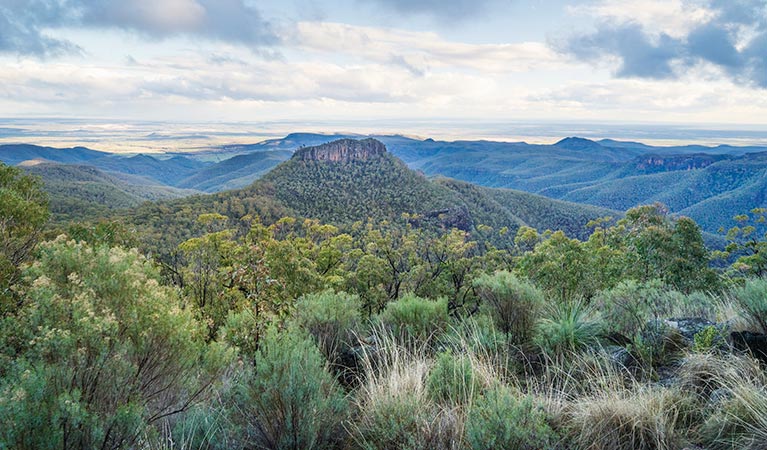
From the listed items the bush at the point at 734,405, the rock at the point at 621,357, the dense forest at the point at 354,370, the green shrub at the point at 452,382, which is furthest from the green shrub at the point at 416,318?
the bush at the point at 734,405

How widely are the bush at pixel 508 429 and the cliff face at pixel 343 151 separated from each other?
295ft

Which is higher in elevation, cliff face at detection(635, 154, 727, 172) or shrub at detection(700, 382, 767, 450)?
cliff face at detection(635, 154, 727, 172)

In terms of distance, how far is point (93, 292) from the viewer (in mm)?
2975

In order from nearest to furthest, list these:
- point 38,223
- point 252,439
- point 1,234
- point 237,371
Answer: point 252,439 → point 237,371 → point 1,234 → point 38,223

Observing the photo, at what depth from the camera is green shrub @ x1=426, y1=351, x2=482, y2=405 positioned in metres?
3.31

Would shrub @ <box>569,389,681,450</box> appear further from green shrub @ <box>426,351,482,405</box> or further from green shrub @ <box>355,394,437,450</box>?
green shrub @ <box>355,394,437,450</box>

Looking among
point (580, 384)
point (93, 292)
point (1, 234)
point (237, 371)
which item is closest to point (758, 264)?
point (580, 384)

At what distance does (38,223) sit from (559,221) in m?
86.2

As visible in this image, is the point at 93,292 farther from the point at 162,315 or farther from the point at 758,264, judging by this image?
the point at 758,264

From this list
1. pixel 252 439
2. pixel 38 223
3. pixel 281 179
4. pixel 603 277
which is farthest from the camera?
pixel 281 179

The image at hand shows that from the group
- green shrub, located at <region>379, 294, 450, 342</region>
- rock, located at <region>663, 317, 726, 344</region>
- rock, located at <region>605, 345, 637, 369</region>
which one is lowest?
green shrub, located at <region>379, 294, 450, 342</region>

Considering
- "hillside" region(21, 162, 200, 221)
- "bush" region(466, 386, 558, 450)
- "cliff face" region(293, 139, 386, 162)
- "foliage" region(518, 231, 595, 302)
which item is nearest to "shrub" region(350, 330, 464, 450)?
"bush" region(466, 386, 558, 450)

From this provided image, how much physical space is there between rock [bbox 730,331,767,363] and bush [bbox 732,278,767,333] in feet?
0.55

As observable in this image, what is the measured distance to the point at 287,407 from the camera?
2.90 metres
